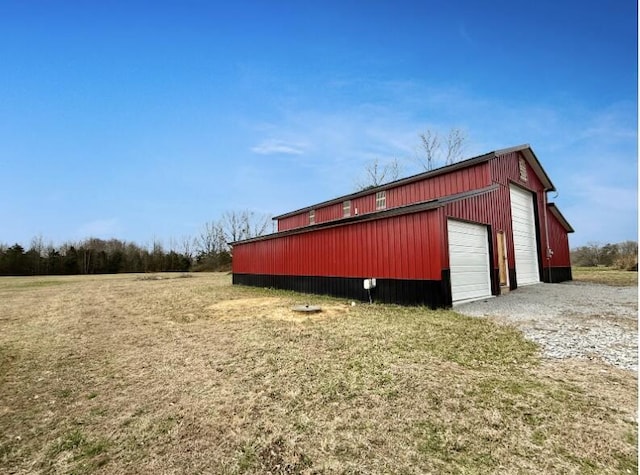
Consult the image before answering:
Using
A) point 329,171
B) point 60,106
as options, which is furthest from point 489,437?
point 329,171

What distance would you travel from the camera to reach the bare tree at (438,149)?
27.7 m

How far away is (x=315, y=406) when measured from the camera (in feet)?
10.1

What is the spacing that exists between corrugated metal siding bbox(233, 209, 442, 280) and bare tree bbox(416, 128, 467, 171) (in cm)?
2062

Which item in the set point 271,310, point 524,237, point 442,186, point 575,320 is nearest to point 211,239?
point 442,186

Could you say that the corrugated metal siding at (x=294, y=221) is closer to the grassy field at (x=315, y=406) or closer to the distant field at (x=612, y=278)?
the grassy field at (x=315, y=406)

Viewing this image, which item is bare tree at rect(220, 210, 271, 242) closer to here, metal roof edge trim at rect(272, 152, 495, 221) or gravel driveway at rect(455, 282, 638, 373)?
metal roof edge trim at rect(272, 152, 495, 221)

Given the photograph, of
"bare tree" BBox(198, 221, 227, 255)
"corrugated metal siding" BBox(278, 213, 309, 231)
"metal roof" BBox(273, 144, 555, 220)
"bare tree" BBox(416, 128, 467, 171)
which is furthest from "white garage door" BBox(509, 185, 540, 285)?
"bare tree" BBox(198, 221, 227, 255)

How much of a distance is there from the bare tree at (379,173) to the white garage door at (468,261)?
71.1 ft

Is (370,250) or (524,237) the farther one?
(524,237)

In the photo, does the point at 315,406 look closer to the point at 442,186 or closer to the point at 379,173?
the point at 442,186

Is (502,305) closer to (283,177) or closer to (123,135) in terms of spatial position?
(123,135)

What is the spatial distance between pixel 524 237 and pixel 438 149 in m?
17.3

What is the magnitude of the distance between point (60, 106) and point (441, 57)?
21990 millimetres

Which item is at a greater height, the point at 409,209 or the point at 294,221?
the point at 294,221
